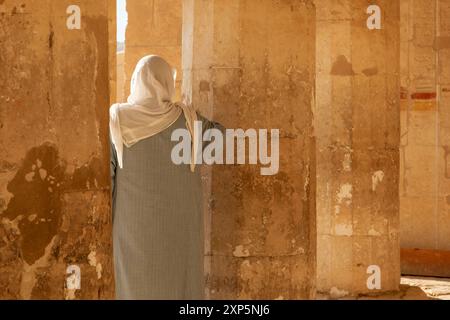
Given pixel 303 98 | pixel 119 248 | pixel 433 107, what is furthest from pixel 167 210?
pixel 433 107

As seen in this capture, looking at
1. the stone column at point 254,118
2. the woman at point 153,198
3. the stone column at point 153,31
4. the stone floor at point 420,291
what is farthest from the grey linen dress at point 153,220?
the stone column at point 153,31

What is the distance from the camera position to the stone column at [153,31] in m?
9.98

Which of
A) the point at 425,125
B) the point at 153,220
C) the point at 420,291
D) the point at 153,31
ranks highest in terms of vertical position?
the point at 153,31

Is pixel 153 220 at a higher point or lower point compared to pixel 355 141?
lower

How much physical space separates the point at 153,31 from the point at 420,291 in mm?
4033

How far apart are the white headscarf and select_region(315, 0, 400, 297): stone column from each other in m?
3.09

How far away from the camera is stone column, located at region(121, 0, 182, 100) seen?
9977mm

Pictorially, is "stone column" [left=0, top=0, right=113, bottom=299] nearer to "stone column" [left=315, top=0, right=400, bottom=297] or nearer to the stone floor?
"stone column" [left=315, top=0, right=400, bottom=297]

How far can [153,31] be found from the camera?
10023 mm

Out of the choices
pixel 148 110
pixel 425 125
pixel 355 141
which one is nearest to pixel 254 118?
pixel 148 110

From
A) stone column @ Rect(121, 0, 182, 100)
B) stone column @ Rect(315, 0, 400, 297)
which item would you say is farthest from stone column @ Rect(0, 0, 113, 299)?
stone column @ Rect(121, 0, 182, 100)

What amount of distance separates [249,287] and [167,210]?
2.70 ft

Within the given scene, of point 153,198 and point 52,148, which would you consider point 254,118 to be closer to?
point 153,198

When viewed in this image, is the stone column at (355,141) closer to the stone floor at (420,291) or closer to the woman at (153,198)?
the stone floor at (420,291)
